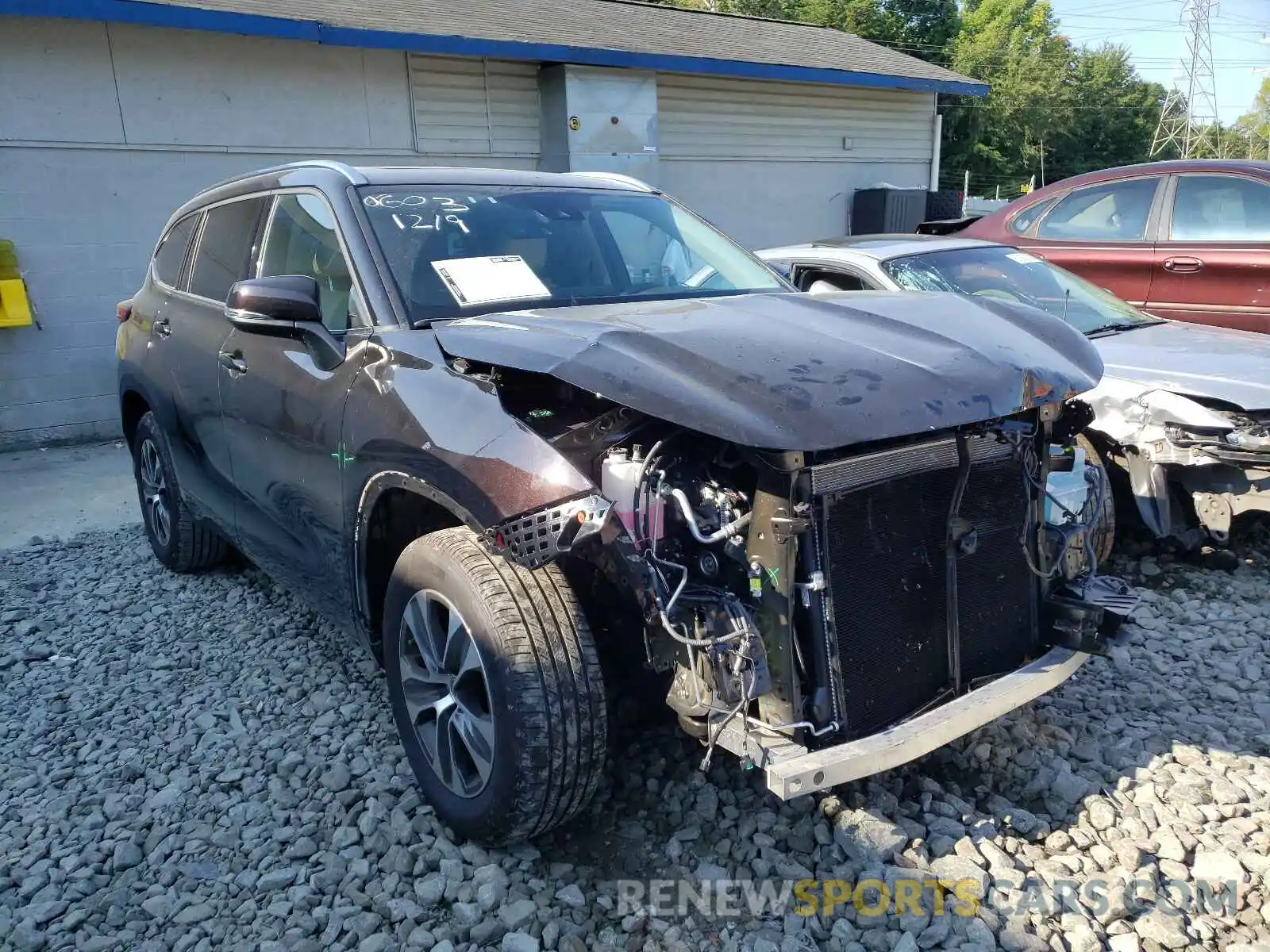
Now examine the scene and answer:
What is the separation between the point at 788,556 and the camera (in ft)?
7.32

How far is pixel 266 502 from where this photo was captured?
3.45 m

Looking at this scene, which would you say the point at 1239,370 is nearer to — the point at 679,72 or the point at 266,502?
the point at 266,502

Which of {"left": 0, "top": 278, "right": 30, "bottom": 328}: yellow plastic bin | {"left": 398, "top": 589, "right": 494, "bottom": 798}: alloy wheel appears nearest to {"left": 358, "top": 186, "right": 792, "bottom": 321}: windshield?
{"left": 398, "top": 589, "right": 494, "bottom": 798}: alloy wheel

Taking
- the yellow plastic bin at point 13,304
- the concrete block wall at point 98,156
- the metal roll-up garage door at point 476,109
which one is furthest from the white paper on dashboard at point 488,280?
the metal roll-up garage door at point 476,109

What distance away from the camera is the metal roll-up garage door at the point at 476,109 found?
Result: 10.2 metres

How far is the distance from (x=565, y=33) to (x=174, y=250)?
830 centimetres

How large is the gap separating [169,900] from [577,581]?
4.60 ft

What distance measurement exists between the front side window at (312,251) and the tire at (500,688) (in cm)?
95

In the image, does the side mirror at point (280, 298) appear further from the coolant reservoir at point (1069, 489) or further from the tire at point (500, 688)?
the coolant reservoir at point (1069, 489)

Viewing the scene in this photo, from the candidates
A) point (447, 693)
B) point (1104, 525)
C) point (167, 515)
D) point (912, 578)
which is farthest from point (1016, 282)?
point (167, 515)

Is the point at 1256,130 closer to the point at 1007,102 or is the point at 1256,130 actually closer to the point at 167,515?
the point at 1007,102

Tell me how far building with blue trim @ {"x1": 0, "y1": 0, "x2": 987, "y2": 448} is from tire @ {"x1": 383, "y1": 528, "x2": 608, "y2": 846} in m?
7.37

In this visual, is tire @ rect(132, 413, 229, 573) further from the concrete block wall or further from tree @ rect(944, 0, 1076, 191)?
tree @ rect(944, 0, 1076, 191)

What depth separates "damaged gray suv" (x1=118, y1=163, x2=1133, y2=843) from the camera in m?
2.23
